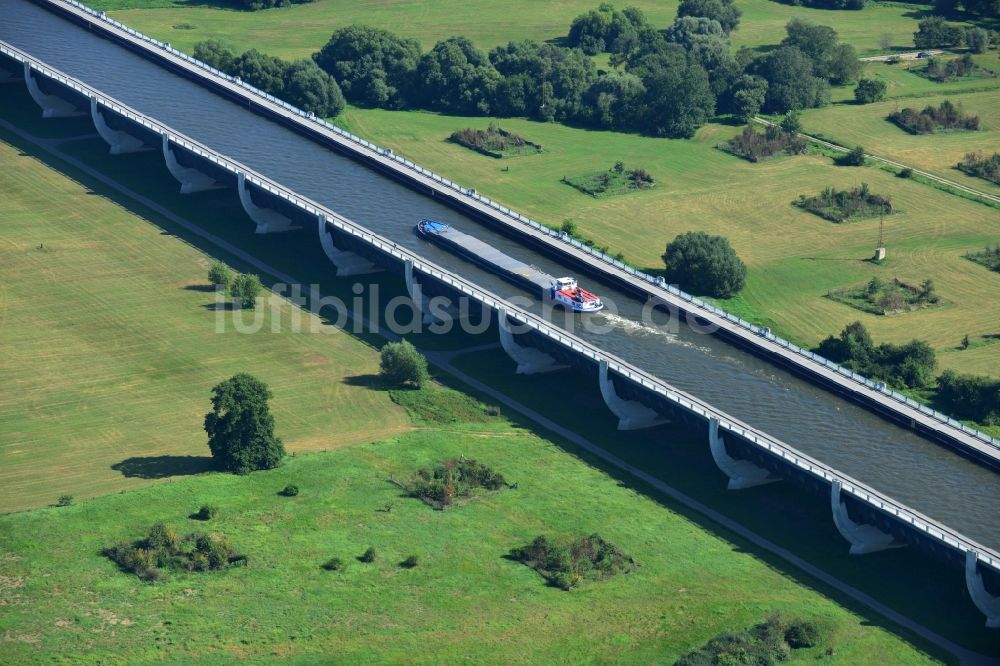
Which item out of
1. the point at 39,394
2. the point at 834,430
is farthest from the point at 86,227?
the point at 834,430

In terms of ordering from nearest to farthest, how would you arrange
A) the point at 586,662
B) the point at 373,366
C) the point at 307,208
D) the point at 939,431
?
the point at 586,662 < the point at 939,431 < the point at 373,366 < the point at 307,208

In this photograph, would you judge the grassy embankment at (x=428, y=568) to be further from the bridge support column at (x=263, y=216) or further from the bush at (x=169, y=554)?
the bridge support column at (x=263, y=216)

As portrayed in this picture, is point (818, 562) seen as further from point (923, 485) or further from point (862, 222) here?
point (862, 222)

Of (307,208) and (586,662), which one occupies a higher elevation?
(307,208)

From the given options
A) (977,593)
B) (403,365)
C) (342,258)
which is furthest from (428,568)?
(342,258)

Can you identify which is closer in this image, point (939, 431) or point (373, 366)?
point (939, 431)

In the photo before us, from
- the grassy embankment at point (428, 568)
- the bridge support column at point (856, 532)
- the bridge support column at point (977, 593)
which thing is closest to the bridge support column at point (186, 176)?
the grassy embankment at point (428, 568)

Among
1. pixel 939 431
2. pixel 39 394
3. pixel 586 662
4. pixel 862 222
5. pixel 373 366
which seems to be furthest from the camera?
pixel 862 222

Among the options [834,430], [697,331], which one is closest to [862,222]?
[697,331]
